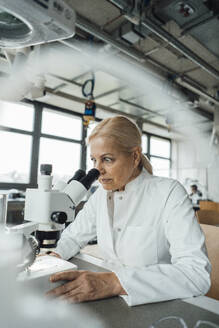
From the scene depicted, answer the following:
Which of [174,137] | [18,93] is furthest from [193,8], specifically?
[174,137]

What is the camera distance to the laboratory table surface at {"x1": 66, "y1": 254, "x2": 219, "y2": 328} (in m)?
0.54

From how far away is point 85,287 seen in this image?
2.14ft

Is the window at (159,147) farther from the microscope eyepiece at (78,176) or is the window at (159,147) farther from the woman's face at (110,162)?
the microscope eyepiece at (78,176)

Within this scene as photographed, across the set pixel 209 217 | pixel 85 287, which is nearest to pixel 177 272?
pixel 85 287

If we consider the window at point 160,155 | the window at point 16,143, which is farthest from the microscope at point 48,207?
the window at point 160,155

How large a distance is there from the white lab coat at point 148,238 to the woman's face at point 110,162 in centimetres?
7

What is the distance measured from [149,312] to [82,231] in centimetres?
67

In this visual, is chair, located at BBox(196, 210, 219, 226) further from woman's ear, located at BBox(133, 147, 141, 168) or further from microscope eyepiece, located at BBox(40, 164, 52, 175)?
microscope eyepiece, located at BBox(40, 164, 52, 175)

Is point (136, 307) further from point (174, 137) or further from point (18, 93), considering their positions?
point (174, 137)

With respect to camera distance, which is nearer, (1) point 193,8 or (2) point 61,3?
(2) point 61,3

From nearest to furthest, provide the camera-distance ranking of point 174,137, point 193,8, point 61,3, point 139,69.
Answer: point 61,3
point 193,8
point 139,69
point 174,137

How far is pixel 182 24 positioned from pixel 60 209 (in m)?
1.94

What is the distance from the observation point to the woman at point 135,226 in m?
0.71

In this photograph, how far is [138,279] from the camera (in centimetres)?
70
